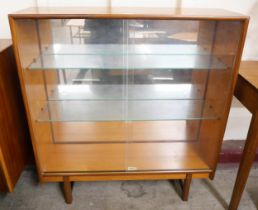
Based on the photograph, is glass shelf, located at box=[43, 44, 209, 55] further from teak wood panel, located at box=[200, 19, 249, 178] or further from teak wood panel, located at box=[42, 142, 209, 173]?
teak wood panel, located at box=[42, 142, 209, 173]

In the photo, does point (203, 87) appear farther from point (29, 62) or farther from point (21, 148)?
point (21, 148)

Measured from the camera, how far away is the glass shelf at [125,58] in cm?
111

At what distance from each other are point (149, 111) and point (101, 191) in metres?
0.57

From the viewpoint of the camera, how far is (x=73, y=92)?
1.40 meters

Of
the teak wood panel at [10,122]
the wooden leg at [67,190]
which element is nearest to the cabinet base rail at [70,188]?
the wooden leg at [67,190]

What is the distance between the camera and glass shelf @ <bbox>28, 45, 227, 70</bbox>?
1.11 m

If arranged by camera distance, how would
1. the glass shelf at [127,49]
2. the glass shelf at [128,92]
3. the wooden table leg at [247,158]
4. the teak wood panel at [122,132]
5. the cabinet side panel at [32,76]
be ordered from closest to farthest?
the cabinet side panel at [32,76]
the wooden table leg at [247,158]
the glass shelf at [127,49]
the glass shelf at [128,92]
the teak wood panel at [122,132]

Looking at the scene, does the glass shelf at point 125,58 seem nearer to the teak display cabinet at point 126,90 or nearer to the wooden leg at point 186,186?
the teak display cabinet at point 126,90

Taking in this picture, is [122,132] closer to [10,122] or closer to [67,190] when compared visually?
[67,190]

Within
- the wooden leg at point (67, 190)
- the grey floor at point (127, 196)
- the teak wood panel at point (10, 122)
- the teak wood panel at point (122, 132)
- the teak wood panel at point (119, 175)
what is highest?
the teak wood panel at point (10, 122)

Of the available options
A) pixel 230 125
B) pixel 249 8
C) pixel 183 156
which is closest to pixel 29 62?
pixel 183 156

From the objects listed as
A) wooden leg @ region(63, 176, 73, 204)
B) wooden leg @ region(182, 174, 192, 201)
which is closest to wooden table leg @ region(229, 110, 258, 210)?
wooden leg @ region(182, 174, 192, 201)

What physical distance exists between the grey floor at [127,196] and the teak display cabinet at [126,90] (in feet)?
0.38

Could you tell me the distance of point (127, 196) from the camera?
4.63 ft
